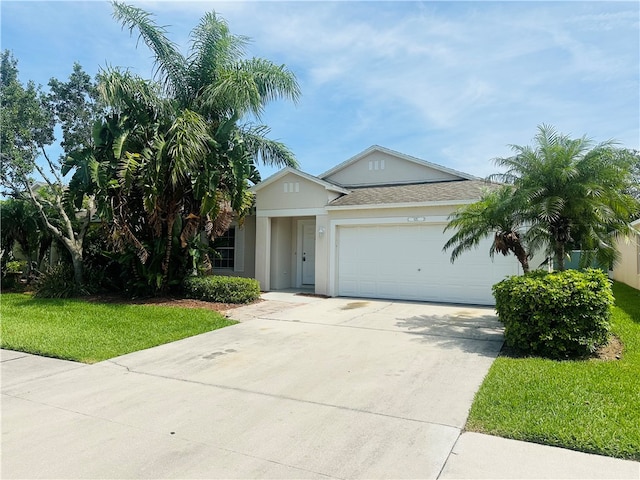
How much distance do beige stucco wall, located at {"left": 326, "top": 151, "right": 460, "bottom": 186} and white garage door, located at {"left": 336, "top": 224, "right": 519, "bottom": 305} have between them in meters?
4.79

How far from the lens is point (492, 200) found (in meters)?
8.88

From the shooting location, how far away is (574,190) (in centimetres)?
765

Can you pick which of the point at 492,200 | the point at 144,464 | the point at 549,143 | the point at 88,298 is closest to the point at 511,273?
the point at 492,200

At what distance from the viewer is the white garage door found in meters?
11.9

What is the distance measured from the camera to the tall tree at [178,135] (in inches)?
435

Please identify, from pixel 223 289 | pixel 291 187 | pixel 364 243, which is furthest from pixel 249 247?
pixel 364 243

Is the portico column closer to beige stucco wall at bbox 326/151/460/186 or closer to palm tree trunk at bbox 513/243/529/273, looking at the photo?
beige stucco wall at bbox 326/151/460/186

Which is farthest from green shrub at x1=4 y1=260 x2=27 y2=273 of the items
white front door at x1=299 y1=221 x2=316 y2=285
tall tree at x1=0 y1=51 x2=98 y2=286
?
white front door at x1=299 y1=221 x2=316 y2=285

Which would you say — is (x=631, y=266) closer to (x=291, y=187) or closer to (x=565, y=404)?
(x=291, y=187)

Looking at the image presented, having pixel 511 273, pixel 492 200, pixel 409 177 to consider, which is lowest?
pixel 511 273

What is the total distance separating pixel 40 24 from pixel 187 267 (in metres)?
7.11

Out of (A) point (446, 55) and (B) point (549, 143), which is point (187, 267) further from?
(B) point (549, 143)

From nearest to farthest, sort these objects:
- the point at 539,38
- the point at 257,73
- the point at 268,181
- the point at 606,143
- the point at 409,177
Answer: the point at 606,143, the point at 539,38, the point at 257,73, the point at 268,181, the point at 409,177

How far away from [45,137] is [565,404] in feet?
58.0
